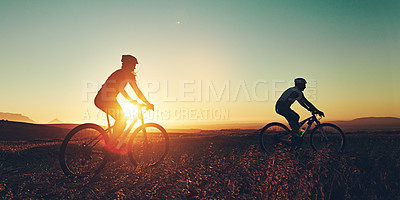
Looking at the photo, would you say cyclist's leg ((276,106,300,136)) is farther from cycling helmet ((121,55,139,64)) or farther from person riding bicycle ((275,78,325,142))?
cycling helmet ((121,55,139,64))

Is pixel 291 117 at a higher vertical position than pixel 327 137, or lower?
higher

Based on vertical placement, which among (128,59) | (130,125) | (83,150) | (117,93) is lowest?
(83,150)

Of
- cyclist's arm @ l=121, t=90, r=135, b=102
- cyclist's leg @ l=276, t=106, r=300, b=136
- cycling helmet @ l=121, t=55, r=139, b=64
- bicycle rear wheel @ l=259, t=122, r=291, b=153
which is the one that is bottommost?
bicycle rear wheel @ l=259, t=122, r=291, b=153

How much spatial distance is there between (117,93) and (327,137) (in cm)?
670

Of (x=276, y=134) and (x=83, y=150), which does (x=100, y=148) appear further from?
(x=276, y=134)

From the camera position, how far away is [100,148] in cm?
614

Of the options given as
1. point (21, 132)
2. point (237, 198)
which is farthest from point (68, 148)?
point (21, 132)

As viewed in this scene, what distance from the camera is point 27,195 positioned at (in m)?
4.59

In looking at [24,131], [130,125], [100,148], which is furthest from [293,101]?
[24,131]

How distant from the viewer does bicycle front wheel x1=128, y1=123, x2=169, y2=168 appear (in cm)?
659

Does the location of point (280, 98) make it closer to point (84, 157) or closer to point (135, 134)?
point (135, 134)

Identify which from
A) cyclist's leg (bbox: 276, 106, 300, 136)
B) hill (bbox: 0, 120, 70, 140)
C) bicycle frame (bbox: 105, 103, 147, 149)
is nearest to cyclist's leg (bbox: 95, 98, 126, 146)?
bicycle frame (bbox: 105, 103, 147, 149)

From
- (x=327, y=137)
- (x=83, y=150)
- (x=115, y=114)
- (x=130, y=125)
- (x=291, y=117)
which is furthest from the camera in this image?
(x=327, y=137)

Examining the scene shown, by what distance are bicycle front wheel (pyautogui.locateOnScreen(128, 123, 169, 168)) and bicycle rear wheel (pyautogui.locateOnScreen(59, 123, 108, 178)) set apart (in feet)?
2.76
